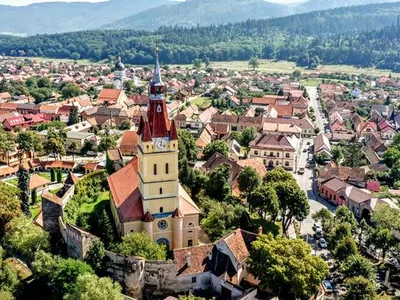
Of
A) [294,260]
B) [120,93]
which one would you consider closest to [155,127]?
[294,260]

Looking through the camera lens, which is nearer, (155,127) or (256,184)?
(155,127)

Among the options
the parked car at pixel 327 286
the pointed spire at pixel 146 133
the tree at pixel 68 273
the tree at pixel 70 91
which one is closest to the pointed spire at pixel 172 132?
the pointed spire at pixel 146 133

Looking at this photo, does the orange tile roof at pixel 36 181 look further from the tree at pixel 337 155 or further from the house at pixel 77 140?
the tree at pixel 337 155

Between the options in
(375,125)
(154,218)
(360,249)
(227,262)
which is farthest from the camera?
(375,125)

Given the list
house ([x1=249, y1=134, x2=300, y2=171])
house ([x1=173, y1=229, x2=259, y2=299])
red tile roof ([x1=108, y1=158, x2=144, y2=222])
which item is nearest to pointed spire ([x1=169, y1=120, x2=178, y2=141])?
red tile roof ([x1=108, y1=158, x2=144, y2=222])

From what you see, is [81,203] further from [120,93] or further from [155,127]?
A: [120,93]

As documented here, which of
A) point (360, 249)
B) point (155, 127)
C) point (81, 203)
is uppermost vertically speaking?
point (155, 127)

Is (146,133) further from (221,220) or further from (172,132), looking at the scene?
(221,220)

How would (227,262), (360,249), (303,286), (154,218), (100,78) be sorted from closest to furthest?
(303,286), (227,262), (154,218), (360,249), (100,78)

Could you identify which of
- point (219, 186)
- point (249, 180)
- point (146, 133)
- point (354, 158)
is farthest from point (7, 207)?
point (354, 158)
